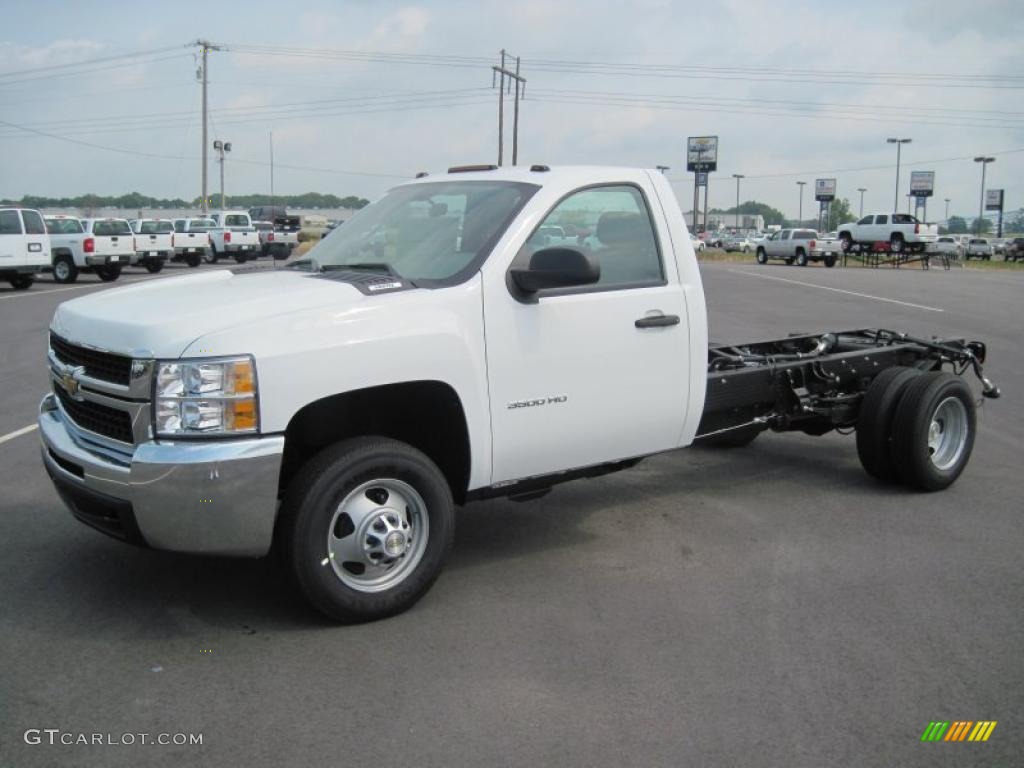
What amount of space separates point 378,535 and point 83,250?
26.9 metres

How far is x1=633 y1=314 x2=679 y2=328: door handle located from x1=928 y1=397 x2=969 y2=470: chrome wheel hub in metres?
2.57

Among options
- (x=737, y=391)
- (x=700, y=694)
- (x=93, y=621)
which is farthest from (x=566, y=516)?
(x=93, y=621)

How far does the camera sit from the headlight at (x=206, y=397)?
12.9 ft

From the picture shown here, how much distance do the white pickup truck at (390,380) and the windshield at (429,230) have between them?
0.02 metres

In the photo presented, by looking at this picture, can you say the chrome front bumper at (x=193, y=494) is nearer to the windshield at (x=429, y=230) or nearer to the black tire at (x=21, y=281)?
the windshield at (x=429, y=230)

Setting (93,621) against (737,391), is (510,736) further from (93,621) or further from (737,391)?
(737,391)

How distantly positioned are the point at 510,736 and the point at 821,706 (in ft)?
3.85

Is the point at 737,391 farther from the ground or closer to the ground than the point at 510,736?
farther from the ground

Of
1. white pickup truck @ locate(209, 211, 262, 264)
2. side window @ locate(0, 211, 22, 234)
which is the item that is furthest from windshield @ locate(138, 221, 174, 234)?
side window @ locate(0, 211, 22, 234)

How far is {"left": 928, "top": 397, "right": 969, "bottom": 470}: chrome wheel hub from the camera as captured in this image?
6840 millimetres

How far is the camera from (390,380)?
4.30 m

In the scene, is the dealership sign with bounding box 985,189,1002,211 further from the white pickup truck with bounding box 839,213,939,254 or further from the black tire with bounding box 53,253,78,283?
the black tire with bounding box 53,253,78,283

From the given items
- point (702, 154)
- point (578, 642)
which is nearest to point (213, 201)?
point (702, 154)

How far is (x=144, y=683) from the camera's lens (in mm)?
3854
